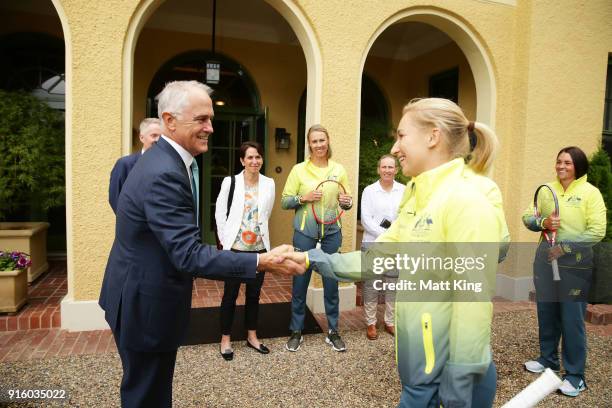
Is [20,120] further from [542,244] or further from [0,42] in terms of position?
[542,244]

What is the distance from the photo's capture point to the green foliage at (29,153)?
5.31 meters

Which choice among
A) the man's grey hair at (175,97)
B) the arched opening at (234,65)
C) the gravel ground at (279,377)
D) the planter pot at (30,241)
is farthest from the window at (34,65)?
the man's grey hair at (175,97)

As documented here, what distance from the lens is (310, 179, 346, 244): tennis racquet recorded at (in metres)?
4.23

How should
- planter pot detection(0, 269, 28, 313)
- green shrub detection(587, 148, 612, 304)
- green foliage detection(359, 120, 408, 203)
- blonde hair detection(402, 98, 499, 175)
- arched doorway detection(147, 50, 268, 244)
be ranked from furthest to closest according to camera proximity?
arched doorway detection(147, 50, 268, 244), green foliage detection(359, 120, 408, 203), green shrub detection(587, 148, 612, 304), planter pot detection(0, 269, 28, 313), blonde hair detection(402, 98, 499, 175)

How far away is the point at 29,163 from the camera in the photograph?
17.6 feet

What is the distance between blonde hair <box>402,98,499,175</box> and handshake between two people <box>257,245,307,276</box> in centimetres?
94

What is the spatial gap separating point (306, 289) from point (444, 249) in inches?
109

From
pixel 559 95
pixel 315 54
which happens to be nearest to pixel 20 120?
pixel 315 54

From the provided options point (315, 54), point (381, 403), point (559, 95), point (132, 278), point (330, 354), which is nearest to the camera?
point (132, 278)

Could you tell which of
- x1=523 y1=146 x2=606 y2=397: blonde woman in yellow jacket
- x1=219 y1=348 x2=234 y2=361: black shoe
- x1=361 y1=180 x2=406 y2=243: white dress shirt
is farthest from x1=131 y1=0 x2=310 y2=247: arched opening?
x1=523 y1=146 x2=606 y2=397: blonde woman in yellow jacket

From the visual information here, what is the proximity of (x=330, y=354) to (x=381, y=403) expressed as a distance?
0.93 metres

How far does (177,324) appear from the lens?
6.74 ft

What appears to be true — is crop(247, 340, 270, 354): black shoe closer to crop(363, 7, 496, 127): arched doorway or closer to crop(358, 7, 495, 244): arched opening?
crop(358, 7, 495, 244): arched opening

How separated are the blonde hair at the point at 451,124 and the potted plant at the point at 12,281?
467 centimetres
